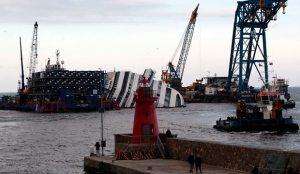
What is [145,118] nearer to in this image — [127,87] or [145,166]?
[145,166]

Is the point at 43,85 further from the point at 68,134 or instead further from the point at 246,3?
the point at 68,134

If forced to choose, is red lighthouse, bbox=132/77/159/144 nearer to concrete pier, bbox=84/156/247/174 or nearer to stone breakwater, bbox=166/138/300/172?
stone breakwater, bbox=166/138/300/172

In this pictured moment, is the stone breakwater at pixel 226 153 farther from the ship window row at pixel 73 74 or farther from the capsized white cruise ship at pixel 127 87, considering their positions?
the capsized white cruise ship at pixel 127 87

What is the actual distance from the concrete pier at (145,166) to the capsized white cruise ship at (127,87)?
12431 centimetres

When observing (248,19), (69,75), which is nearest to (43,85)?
(69,75)

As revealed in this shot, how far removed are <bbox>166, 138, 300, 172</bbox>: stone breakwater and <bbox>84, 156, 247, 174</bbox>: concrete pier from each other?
38 cm

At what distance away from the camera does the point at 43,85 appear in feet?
492

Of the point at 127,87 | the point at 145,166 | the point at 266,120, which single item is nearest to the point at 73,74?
the point at 127,87

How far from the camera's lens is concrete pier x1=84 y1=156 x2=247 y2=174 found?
2840cm

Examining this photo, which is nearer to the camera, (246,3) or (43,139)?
(43,139)

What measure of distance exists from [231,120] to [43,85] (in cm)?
8626

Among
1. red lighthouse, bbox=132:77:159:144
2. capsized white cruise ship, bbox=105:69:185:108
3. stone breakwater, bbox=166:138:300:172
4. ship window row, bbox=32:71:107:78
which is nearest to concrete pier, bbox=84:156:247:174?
stone breakwater, bbox=166:138:300:172

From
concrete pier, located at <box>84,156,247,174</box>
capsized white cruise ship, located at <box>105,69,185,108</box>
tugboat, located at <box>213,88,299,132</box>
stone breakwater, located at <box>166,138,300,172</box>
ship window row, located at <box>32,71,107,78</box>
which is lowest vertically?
concrete pier, located at <box>84,156,247,174</box>

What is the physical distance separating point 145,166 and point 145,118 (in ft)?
15.8
